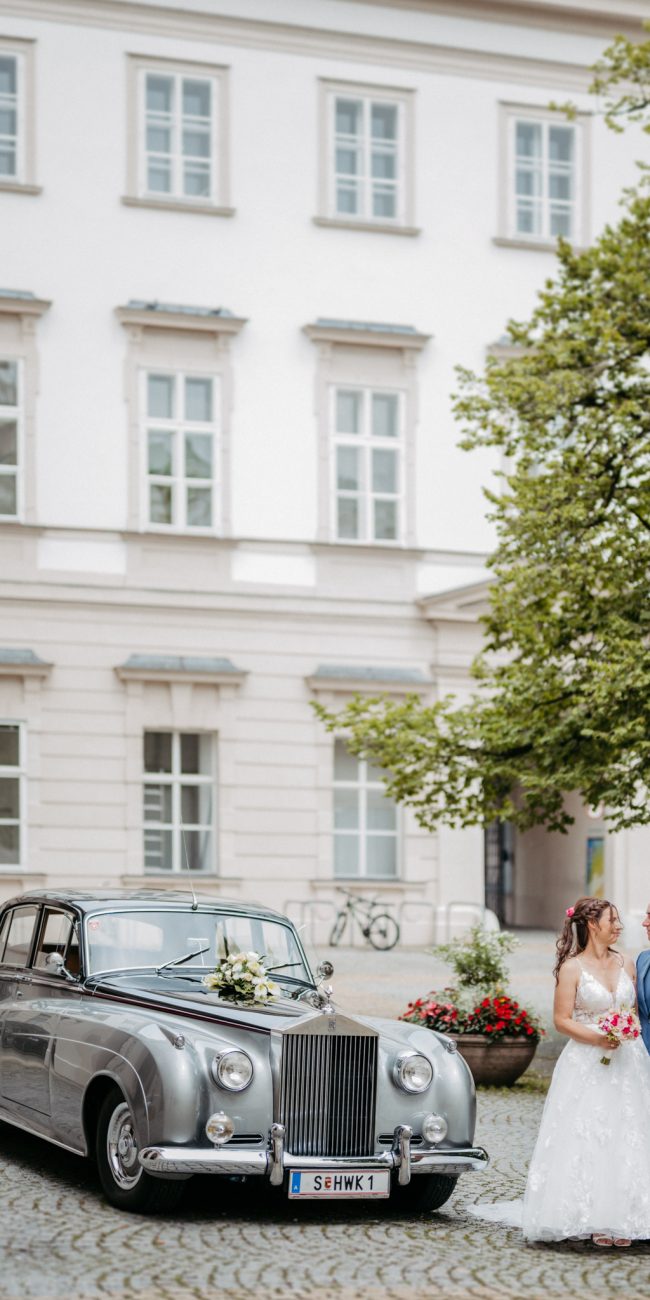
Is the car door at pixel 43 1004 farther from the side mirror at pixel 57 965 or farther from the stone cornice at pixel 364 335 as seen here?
the stone cornice at pixel 364 335

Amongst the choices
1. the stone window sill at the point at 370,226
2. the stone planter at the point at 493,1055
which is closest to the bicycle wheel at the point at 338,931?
the stone window sill at the point at 370,226

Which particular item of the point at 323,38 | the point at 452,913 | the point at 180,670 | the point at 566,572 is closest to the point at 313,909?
the point at 452,913

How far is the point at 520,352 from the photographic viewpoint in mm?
27734

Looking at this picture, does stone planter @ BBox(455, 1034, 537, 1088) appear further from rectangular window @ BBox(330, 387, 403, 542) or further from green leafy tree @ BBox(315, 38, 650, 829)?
rectangular window @ BBox(330, 387, 403, 542)

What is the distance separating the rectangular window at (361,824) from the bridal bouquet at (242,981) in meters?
17.2

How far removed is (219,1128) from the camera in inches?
311

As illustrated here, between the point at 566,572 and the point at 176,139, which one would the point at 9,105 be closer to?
the point at 176,139

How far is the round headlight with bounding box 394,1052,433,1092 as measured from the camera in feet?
27.5

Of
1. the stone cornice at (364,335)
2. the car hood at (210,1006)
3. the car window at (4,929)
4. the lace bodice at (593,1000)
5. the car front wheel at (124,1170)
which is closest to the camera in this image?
the car front wheel at (124,1170)

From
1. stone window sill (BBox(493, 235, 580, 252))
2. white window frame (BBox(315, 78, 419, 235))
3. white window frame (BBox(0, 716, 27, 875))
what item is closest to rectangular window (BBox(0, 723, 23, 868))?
white window frame (BBox(0, 716, 27, 875))

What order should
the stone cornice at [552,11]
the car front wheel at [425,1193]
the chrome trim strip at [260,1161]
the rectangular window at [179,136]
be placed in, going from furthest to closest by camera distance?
the stone cornice at [552,11], the rectangular window at [179,136], the car front wheel at [425,1193], the chrome trim strip at [260,1161]

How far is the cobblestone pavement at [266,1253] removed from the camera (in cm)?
689

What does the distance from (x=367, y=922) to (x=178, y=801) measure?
3.19 meters

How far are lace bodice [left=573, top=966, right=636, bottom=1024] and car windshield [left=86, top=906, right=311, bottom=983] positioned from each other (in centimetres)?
198
